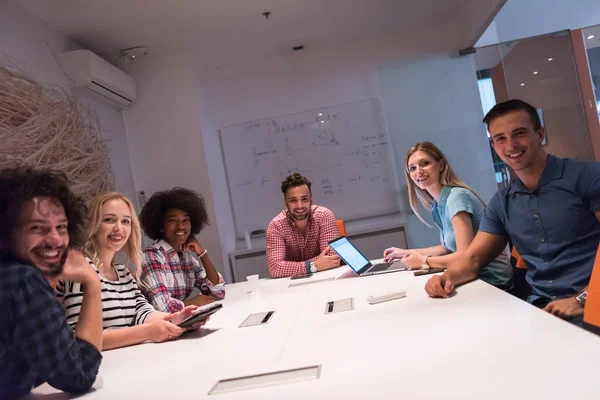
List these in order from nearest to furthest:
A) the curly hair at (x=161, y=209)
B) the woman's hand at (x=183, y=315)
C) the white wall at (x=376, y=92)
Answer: the woman's hand at (x=183, y=315) → the curly hair at (x=161, y=209) → the white wall at (x=376, y=92)

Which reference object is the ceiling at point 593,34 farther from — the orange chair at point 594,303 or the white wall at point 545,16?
the orange chair at point 594,303

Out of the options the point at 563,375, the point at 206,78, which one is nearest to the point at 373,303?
the point at 563,375

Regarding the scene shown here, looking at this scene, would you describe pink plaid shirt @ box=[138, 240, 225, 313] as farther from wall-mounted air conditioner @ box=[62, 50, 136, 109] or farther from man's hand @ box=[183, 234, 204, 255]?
wall-mounted air conditioner @ box=[62, 50, 136, 109]

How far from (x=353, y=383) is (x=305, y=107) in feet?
14.8

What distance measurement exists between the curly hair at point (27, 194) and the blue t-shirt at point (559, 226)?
157 cm

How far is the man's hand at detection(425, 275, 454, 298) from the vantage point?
1.77 metres

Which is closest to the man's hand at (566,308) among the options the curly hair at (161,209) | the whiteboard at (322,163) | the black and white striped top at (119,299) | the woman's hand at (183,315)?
the woman's hand at (183,315)

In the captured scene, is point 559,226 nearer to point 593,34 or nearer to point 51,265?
point 51,265

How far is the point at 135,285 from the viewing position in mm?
2273

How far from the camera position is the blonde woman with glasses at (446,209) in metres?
2.31

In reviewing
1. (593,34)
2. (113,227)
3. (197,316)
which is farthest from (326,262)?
(593,34)

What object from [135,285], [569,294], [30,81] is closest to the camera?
[569,294]

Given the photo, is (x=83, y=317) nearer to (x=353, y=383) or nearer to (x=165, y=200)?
(x=353, y=383)

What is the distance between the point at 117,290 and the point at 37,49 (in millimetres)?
2411
